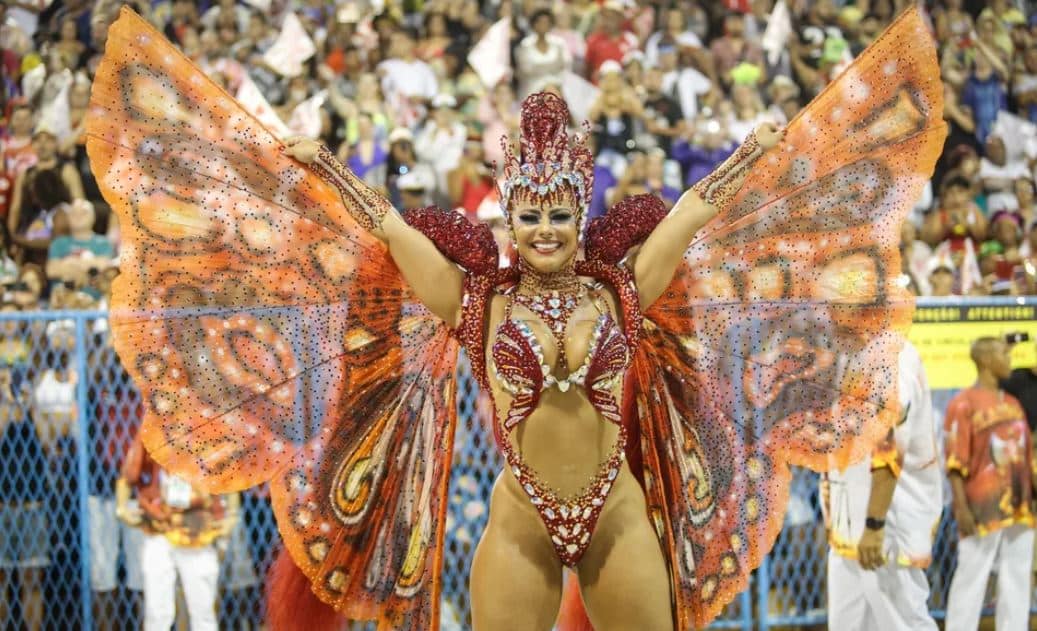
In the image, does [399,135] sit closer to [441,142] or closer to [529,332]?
[441,142]

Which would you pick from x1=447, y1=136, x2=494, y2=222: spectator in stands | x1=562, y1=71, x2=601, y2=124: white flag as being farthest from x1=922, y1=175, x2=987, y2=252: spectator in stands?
x1=447, y1=136, x2=494, y2=222: spectator in stands

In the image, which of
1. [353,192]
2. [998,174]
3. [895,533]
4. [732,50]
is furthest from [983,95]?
[353,192]

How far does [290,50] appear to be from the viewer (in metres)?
9.17

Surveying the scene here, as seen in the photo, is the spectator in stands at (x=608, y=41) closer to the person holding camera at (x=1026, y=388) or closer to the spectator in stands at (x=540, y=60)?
the spectator in stands at (x=540, y=60)

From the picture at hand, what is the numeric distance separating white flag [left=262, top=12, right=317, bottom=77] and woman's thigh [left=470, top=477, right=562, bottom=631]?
19.5ft

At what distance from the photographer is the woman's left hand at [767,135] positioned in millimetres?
3977

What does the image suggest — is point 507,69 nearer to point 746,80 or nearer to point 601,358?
point 746,80

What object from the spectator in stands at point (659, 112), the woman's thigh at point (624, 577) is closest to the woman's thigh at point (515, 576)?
the woman's thigh at point (624, 577)

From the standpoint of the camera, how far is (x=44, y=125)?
8477mm

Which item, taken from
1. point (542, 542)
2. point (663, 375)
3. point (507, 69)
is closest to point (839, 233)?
point (663, 375)

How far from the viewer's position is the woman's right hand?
3910 millimetres

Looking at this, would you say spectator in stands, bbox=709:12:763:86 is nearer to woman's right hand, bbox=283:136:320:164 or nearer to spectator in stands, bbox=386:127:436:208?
spectator in stands, bbox=386:127:436:208

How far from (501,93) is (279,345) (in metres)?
5.19

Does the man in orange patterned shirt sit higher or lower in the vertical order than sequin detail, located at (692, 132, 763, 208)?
lower
